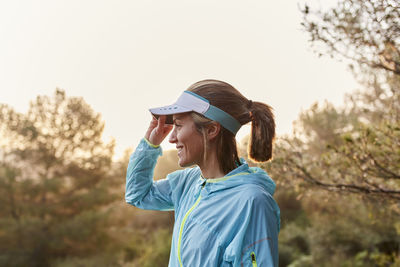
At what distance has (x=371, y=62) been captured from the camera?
9.80ft

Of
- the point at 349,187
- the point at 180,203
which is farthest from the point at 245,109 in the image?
the point at 349,187

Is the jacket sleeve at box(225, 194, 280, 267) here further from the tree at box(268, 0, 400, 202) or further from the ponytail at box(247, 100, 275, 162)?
the tree at box(268, 0, 400, 202)

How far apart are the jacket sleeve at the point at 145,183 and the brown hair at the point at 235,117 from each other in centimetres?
41

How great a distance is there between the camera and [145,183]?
186 cm

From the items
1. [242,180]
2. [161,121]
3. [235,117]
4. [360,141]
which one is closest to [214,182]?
[242,180]

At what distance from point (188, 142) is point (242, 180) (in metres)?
0.28

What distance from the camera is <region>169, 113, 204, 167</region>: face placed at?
1555 millimetres

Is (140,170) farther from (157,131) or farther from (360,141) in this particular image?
(360,141)

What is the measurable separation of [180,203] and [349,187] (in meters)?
2.36

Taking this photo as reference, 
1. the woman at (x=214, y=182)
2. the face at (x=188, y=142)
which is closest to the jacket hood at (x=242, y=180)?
the woman at (x=214, y=182)

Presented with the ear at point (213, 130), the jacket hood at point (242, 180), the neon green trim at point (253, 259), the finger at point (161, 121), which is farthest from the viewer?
the finger at point (161, 121)

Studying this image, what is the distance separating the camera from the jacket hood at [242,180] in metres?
1.43

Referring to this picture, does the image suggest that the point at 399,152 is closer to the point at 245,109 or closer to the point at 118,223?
the point at 245,109

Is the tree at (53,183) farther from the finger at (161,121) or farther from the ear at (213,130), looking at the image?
the ear at (213,130)
